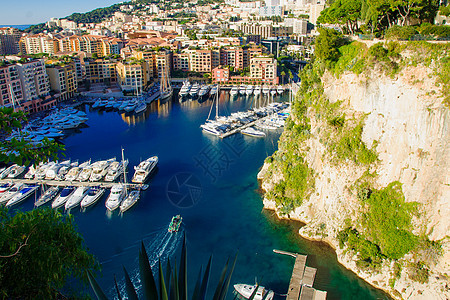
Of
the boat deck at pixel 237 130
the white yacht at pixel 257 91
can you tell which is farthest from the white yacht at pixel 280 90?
the boat deck at pixel 237 130

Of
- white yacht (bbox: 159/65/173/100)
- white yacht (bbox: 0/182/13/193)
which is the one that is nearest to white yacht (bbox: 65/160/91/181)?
white yacht (bbox: 0/182/13/193)

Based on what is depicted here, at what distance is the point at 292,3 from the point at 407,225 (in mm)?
111470

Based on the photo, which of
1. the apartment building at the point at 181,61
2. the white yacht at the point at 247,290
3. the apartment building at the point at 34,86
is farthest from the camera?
the apartment building at the point at 181,61

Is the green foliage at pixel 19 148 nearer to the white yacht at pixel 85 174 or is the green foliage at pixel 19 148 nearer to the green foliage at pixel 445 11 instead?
the green foliage at pixel 445 11

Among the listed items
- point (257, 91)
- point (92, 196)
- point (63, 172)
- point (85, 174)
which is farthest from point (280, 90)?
point (92, 196)

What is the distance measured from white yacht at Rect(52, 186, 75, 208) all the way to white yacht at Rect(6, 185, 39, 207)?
1.49 metres

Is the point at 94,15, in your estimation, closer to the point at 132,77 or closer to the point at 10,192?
the point at 132,77

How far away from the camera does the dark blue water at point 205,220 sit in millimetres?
12438

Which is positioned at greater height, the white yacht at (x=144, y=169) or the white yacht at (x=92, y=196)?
the white yacht at (x=144, y=169)

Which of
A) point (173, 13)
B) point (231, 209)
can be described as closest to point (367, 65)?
point (231, 209)

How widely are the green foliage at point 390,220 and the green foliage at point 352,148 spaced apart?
3.96ft

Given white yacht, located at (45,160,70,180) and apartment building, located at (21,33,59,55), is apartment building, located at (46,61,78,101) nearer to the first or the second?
white yacht, located at (45,160,70,180)

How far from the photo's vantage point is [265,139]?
25.5 meters

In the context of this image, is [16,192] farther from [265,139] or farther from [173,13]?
[173,13]
